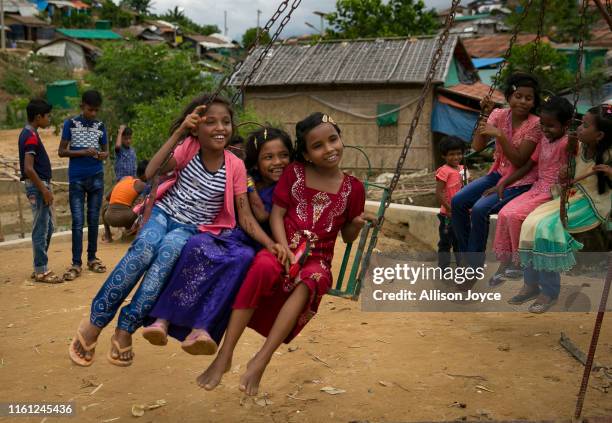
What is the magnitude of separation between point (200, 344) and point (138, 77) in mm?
15726

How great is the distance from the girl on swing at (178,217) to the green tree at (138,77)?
1419cm

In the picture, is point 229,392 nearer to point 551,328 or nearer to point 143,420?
point 143,420

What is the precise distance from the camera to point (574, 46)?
89.5ft

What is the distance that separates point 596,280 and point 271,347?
461 cm

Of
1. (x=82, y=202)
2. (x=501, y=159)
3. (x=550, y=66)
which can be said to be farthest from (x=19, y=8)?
(x=501, y=159)

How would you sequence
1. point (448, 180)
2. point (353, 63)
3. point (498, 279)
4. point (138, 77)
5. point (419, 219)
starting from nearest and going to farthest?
point (498, 279) < point (448, 180) < point (419, 219) < point (138, 77) < point (353, 63)

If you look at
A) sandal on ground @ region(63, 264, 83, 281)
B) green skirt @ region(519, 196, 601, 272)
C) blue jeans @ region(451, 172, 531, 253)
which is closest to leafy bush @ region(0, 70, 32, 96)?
sandal on ground @ region(63, 264, 83, 281)

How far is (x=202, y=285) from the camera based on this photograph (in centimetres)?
325

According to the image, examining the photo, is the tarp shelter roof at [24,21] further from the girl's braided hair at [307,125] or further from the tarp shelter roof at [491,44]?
the girl's braided hair at [307,125]

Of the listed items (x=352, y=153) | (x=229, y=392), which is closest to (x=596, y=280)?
(x=229, y=392)

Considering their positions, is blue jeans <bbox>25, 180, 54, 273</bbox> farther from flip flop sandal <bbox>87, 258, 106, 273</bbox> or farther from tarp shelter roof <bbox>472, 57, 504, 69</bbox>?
tarp shelter roof <bbox>472, 57, 504, 69</bbox>

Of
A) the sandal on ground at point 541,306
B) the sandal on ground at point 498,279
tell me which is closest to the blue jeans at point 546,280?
the sandal on ground at point 541,306

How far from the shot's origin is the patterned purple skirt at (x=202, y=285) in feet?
10.6

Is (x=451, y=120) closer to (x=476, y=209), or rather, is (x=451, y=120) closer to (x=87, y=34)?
(x=476, y=209)
